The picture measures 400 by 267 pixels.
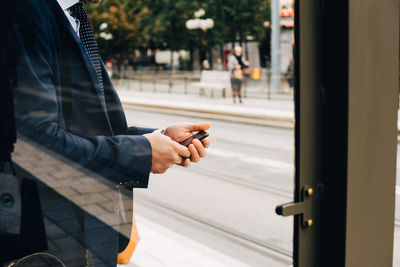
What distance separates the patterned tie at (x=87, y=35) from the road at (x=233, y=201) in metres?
2.93

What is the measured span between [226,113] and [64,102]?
1368cm

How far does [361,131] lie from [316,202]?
0.24 meters

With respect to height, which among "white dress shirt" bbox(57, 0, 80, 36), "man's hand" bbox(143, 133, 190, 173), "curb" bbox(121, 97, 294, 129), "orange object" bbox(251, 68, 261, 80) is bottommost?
"curb" bbox(121, 97, 294, 129)

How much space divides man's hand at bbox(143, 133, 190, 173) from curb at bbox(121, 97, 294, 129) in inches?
408

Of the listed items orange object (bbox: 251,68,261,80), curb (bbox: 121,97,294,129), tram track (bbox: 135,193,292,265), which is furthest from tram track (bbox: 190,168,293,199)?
orange object (bbox: 251,68,261,80)

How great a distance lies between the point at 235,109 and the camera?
15.7m

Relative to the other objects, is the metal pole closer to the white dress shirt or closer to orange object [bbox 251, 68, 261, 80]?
orange object [bbox 251, 68, 261, 80]

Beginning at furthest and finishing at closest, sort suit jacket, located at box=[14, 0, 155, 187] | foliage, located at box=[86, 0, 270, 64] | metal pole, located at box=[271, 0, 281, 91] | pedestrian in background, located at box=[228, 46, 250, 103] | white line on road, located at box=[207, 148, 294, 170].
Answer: foliage, located at box=[86, 0, 270, 64]
metal pole, located at box=[271, 0, 281, 91]
pedestrian in background, located at box=[228, 46, 250, 103]
white line on road, located at box=[207, 148, 294, 170]
suit jacket, located at box=[14, 0, 155, 187]

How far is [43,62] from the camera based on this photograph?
135cm

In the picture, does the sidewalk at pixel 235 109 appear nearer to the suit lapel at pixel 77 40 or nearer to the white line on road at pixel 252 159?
the white line on road at pixel 252 159

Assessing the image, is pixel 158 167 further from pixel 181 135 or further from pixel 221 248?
pixel 221 248

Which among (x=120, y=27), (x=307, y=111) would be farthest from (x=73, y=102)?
(x=120, y=27)

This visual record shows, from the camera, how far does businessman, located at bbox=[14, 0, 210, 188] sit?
1.33 metres

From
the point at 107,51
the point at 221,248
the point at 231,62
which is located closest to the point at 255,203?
the point at 221,248
